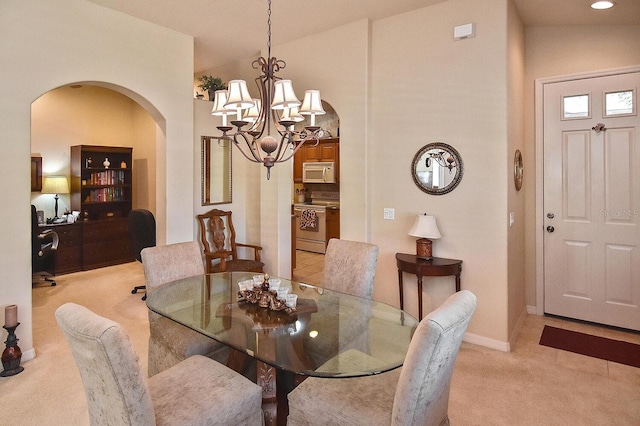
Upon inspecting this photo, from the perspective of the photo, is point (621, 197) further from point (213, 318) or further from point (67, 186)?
point (67, 186)

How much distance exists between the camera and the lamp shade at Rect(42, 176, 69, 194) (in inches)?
226

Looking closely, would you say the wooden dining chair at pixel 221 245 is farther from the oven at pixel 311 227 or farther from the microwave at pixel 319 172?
the microwave at pixel 319 172

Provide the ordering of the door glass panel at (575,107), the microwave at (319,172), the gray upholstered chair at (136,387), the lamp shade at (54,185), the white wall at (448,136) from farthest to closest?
1. the microwave at (319,172)
2. the lamp shade at (54,185)
3. the door glass panel at (575,107)
4. the white wall at (448,136)
5. the gray upholstered chair at (136,387)

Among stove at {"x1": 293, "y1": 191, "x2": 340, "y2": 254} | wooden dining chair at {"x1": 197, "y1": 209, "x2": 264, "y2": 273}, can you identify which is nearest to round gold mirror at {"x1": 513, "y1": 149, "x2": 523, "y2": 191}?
wooden dining chair at {"x1": 197, "y1": 209, "x2": 264, "y2": 273}

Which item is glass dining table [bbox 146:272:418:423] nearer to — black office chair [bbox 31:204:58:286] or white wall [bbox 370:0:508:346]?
white wall [bbox 370:0:508:346]

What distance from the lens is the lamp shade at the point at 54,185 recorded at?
5746mm

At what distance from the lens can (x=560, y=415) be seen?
238 centimetres

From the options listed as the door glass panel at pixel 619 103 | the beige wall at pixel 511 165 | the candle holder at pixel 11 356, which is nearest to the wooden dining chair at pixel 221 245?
the candle holder at pixel 11 356

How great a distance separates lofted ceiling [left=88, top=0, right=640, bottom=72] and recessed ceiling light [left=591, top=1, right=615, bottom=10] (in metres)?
0.05

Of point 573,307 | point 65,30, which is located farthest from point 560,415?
point 65,30

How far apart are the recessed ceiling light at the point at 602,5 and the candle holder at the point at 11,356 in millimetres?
5210

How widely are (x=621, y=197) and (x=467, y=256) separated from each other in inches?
66.6

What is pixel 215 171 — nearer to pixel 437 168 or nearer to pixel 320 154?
pixel 437 168

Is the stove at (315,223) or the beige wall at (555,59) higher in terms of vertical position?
the beige wall at (555,59)
